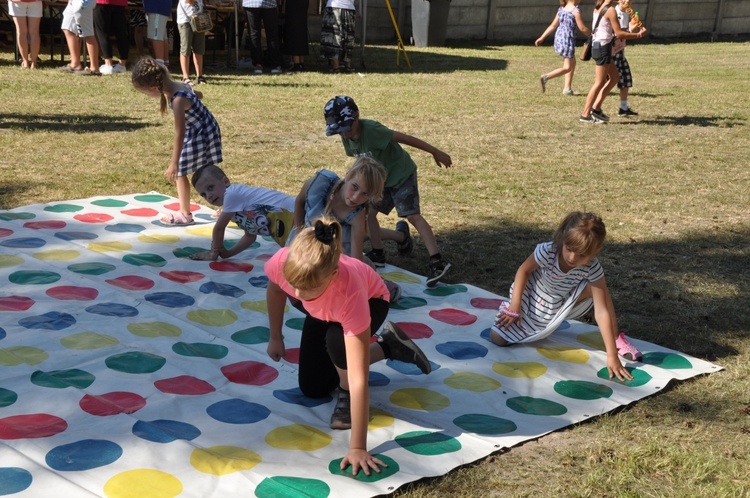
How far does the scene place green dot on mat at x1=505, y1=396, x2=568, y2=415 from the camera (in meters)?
3.72

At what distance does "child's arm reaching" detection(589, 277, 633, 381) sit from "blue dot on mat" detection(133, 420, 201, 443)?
1.85m

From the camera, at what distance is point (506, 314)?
14.2ft

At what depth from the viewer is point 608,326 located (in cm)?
405

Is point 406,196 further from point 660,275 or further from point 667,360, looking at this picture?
point 667,360

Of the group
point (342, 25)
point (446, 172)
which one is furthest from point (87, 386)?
point (342, 25)

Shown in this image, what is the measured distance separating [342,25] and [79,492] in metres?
13.1

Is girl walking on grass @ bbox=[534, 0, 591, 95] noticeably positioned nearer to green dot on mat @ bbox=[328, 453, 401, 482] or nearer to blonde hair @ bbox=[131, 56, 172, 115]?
blonde hair @ bbox=[131, 56, 172, 115]

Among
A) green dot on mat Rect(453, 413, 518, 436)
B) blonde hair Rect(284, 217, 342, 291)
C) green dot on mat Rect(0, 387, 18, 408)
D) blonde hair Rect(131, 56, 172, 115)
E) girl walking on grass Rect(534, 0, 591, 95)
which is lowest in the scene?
green dot on mat Rect(453, 413, 518, 436)

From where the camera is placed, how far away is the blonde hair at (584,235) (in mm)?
3916

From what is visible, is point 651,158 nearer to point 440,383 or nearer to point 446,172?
point 446,172

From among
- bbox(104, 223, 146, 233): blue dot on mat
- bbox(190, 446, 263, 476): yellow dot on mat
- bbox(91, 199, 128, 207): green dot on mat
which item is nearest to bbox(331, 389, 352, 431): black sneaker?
bbox(190, 446, 263, 476): yellow dot on mat

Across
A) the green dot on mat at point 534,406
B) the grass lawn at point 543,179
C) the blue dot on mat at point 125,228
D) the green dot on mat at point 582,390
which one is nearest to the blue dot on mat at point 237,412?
the grass lawn at point 543,179

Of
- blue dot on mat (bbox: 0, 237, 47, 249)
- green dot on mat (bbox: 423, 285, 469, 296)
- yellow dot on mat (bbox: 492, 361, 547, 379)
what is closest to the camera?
yellow dot on mat (bbox: 492, 361, 547, 379)

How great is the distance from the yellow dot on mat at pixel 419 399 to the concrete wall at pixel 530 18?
57.6 feet
